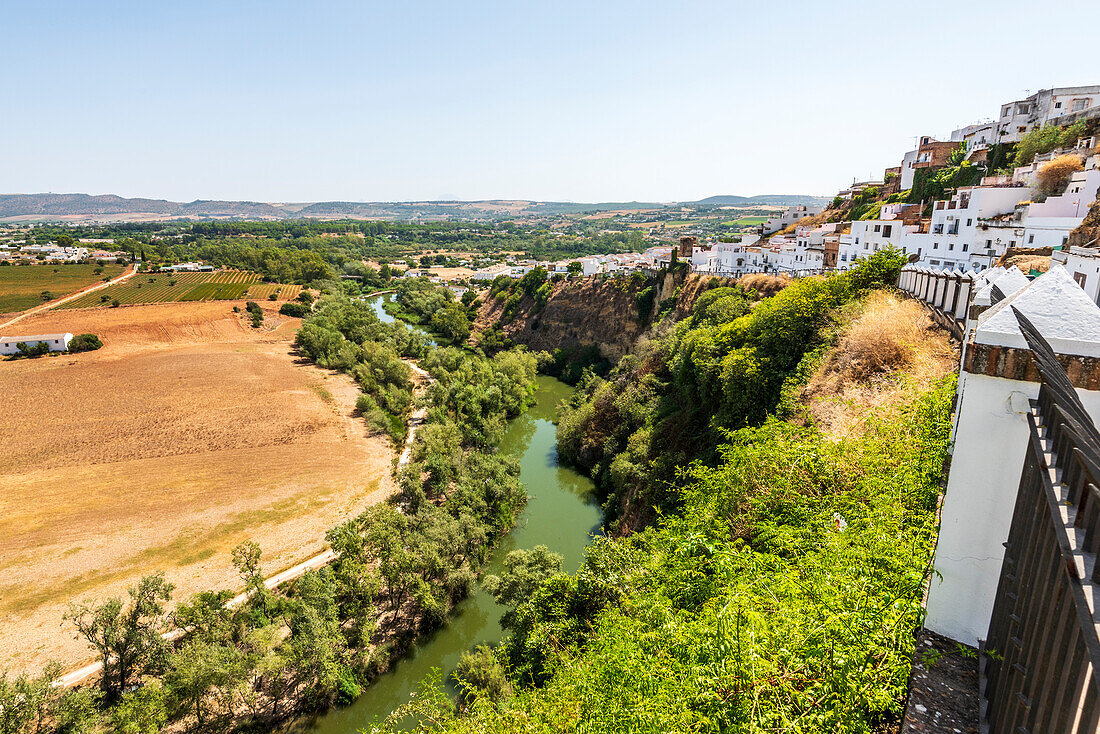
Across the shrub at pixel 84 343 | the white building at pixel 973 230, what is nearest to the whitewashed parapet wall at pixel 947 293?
the white building at pixel 973 230

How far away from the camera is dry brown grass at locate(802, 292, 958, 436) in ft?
36.4

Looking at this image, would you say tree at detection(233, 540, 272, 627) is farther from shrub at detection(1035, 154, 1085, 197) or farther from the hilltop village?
shrub at detection(1035, 154, 1085, 197)

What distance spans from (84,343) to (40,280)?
40.5 metres

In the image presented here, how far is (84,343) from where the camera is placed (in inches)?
2024

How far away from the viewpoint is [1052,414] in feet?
13.4

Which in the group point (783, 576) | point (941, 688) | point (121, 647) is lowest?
point (121, 647)

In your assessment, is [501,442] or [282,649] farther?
[501,442]

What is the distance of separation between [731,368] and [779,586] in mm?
14670

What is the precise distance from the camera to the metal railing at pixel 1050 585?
2.91m

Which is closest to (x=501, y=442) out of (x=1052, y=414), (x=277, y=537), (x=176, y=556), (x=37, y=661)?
(x=277, y=537)

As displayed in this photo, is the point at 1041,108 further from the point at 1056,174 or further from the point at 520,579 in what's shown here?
the point at 520,579

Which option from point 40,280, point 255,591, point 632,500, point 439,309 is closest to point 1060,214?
point 632,500

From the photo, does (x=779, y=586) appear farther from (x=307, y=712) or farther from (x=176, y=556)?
(x=176, y=556)

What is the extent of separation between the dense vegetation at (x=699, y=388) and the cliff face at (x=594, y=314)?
11644 millimetres
